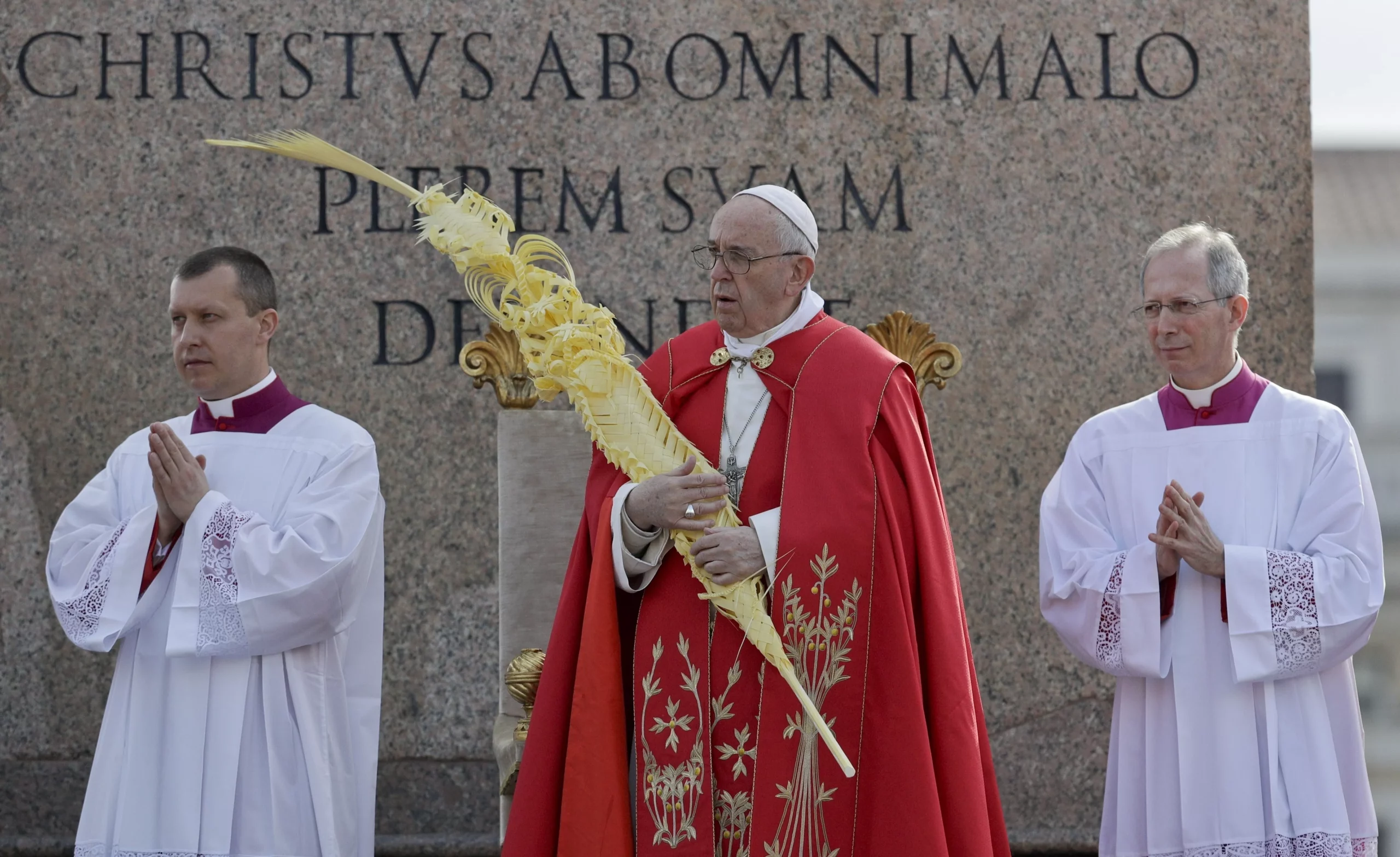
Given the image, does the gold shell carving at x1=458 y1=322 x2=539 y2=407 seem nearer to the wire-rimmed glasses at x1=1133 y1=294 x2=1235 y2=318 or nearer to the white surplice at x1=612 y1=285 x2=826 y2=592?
the white surplice at x1=612 y1=285 x2=826 y2=592

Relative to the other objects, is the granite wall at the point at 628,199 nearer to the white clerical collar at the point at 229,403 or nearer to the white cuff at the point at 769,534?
the white clerical collar at the point at 229,403

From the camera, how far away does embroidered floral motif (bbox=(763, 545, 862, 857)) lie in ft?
12.1

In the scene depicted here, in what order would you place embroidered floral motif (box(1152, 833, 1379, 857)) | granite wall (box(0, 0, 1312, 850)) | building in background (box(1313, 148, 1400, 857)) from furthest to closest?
1. building in background (box(1313, 148, 1400, 857))
2. granite wall (box(0, 0, 1312, 850))
3. embroidered floral motif (box(1152, 833, 1379, 857))

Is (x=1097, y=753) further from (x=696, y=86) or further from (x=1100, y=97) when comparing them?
(x=696, y=86)

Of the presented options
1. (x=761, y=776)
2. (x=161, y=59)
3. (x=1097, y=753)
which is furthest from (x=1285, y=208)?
(x=161, y=59)

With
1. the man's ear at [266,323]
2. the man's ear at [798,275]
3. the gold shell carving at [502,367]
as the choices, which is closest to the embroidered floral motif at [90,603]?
the man's ear at [266,323]

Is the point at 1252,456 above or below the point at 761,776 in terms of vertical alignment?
above

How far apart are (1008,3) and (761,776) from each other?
3777mm

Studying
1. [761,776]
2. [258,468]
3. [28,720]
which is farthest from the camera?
[28,720]

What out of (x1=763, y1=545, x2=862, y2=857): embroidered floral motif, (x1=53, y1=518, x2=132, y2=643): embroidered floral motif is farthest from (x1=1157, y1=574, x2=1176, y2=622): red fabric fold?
(x1=53, y1=518, x2=132, y2=643): embroidered floral motif

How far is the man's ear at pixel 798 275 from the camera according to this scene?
396cm

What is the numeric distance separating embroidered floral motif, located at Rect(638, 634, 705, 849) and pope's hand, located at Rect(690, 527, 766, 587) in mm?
219

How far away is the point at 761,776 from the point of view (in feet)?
12.1

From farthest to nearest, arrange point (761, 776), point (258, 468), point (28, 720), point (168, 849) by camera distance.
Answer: point (28, 720) → point (258, 468) → point (168, 849) → point (761, 776)
